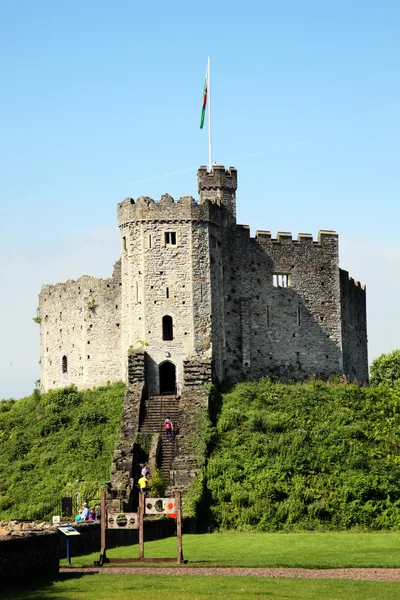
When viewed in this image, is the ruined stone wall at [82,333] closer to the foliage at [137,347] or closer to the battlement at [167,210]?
the foliage at [137,347]

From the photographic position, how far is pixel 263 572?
91.8 ft

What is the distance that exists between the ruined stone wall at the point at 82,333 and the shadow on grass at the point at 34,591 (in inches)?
1323

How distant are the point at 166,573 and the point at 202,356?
28383 mm

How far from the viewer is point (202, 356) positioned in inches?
2207

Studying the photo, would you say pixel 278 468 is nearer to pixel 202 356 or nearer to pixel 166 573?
pixel 202 356

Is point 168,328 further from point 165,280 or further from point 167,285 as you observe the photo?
point 165,280

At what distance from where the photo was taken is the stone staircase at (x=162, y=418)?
50.3 m

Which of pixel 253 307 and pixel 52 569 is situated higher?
pixel 253 307

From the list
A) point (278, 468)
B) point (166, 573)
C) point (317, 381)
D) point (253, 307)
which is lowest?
point (166, 573)

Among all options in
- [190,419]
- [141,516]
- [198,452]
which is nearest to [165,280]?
[190,419]

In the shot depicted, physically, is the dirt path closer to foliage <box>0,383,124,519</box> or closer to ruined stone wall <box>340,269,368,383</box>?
foliage <box>0,383,124,519</box>

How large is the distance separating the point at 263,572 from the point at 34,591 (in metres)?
6.03

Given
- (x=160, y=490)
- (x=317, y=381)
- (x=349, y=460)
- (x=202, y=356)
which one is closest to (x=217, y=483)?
(x=160, y=490)

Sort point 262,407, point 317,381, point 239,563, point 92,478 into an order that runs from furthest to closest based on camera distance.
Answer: point 317,381, point 262,407, point 92,478, point 239,563
